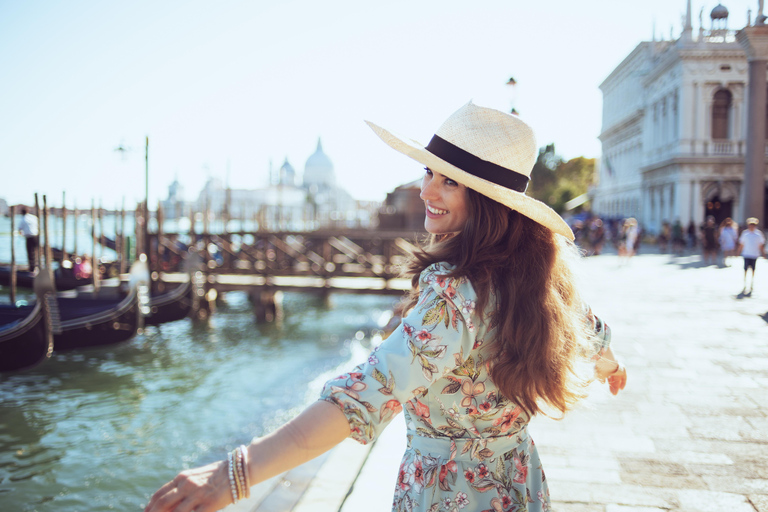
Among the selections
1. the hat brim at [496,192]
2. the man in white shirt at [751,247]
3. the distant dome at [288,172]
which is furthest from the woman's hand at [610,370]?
the distant dome at [288,172]

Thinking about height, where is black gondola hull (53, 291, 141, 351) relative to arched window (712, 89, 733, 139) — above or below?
below

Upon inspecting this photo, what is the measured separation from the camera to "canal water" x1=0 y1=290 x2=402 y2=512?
5.48 m

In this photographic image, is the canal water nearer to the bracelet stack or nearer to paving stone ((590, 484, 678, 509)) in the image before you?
paving stone ((590, 484, 678, 509))

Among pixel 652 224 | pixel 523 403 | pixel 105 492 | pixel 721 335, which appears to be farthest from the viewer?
pixel 652 224

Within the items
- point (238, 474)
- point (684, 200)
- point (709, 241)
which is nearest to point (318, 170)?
point (684, 200)

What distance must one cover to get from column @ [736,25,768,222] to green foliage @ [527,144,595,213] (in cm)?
2996

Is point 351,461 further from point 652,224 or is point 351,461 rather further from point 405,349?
point 652,224

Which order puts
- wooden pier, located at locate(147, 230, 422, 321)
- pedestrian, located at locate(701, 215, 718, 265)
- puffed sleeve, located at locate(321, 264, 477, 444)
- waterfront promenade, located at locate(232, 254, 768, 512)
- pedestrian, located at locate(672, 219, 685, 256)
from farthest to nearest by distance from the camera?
1. pedestrian, located at locate(672, 219, 685, 256)
2. pedestrian, located at locate(701, 215, 718, 265)
3. wooden pier, located at locate(147, 230, 422, 321)
4. waterfront promenade, located at locate(232, 254, 768, 512)
5. puffed sleeve, located at locate(321, 264, 477, 444)

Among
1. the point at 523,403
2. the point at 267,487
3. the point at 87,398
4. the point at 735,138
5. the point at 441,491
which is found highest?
the point at 735,138

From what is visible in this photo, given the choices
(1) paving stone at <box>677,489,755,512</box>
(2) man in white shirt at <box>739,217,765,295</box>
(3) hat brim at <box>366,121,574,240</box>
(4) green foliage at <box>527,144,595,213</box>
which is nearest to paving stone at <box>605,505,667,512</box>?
(1) paving stone at <box>677,489,755,512</box>

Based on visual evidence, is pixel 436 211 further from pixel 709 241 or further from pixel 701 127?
pixel 701 127

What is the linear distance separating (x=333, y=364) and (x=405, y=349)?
956 centimetres

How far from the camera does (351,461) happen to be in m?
3.33

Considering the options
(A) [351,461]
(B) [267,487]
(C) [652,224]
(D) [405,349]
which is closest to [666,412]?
(A) [351,461]
